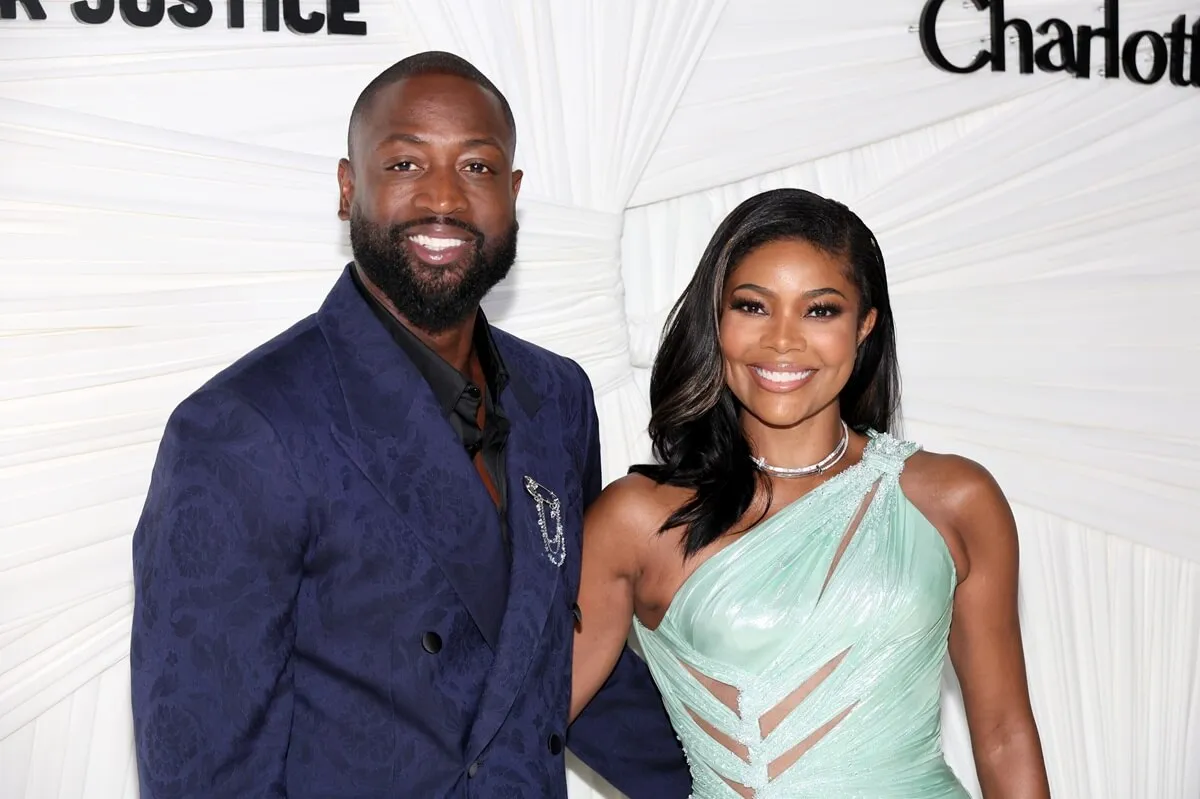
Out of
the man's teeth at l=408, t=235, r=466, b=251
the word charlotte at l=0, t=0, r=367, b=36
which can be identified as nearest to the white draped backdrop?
the word charlotte at l=0, t=0, r=367, b=36

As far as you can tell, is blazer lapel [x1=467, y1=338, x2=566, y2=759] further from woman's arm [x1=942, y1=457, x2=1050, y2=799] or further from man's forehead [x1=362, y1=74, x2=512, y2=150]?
woman's arm [x1=942, y1=457, x2=1050, y2=799]

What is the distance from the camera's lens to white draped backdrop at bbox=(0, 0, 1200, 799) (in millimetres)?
2330

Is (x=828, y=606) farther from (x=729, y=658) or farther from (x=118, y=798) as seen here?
(x=118, y=798)

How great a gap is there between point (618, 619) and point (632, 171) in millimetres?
1026

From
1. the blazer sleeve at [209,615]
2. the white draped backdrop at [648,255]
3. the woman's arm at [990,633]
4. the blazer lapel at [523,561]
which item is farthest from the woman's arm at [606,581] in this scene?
the white draped backdrop at [648,255]

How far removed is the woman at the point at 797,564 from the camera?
1.95m

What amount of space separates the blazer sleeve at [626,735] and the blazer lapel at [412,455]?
444mm

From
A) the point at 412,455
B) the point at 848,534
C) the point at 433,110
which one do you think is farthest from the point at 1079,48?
the point at 412,455

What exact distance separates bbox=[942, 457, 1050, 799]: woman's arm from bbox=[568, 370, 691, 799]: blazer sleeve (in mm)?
477

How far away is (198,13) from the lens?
240 cm

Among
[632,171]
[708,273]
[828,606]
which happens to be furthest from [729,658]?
[632,171]

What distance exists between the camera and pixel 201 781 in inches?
59.4

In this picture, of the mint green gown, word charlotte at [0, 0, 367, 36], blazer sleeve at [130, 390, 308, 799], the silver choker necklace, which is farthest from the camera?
word charlotte at [0, 0, 367, 36]

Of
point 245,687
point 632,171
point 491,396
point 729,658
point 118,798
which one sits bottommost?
point 118,798
